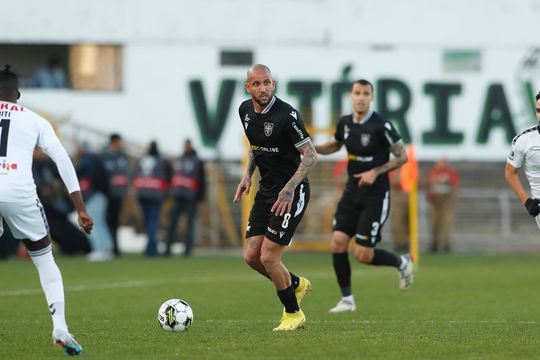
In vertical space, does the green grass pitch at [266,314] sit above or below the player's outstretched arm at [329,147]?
below

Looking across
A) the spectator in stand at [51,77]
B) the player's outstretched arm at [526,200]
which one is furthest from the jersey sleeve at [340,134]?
the spectator in stand at [51,77]

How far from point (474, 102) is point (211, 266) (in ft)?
48.1

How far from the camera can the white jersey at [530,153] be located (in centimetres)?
1098

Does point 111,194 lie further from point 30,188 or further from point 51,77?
point 30,188

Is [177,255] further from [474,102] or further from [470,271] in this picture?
[474,102]

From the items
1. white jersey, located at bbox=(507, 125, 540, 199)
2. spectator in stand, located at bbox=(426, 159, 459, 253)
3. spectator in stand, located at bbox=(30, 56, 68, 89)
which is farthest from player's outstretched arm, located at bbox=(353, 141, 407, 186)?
spectator in stand, located at bbox=(30, 56, 68, 89)

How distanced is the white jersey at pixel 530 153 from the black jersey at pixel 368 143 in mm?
2531

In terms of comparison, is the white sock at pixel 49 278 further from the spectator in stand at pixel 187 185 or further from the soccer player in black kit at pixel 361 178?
the spectator in stand at pixel 187 185

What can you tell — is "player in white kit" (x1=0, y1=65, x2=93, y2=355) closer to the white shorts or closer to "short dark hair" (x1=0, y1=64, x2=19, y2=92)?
the white shorts

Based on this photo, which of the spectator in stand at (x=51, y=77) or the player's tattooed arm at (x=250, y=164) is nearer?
the player's tattooed arm at (x=250, y=164)

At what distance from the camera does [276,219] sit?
10.8m

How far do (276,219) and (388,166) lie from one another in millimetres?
2965

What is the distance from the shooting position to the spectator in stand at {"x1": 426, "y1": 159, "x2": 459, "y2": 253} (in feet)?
94.1

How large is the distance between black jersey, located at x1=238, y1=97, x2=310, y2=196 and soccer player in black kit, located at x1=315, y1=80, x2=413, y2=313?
2469 mm
